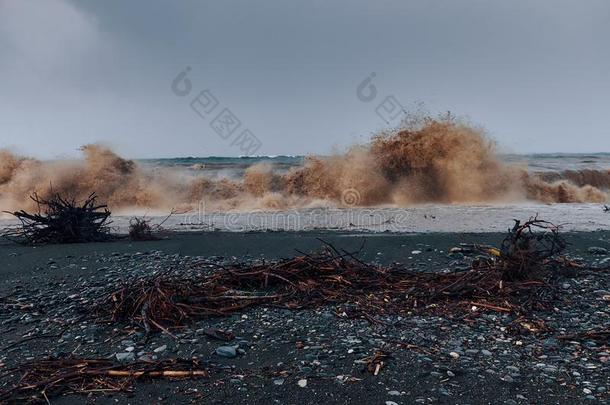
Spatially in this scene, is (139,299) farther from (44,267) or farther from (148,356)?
(44,267)

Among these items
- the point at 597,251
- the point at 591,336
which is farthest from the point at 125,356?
the point at 597,251

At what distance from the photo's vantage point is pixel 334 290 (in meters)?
3.91

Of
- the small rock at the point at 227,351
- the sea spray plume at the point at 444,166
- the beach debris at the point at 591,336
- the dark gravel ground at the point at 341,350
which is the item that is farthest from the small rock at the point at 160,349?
the sea spray plume at the point at 444,166

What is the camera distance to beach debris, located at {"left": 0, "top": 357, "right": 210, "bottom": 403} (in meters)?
2.37

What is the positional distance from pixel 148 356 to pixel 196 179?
14395mm

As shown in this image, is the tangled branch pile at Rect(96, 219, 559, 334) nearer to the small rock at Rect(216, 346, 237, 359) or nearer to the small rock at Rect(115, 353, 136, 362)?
the small rock at Rect(115, 353, 136, 362)

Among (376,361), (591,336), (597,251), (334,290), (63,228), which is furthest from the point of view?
(63,228)

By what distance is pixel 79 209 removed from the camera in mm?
7457

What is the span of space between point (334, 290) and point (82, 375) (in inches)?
78.2

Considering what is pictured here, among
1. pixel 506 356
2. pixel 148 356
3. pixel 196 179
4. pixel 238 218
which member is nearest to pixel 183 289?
pixel 148 356

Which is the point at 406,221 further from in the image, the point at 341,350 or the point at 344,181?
the point at 341,350

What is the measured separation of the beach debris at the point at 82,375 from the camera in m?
2.37

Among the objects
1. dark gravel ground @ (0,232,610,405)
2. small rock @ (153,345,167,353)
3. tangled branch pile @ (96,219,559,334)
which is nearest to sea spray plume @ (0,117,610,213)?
tangled branch pile @ (96,219,559,334)

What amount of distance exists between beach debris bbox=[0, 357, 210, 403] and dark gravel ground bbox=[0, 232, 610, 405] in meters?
0.06
